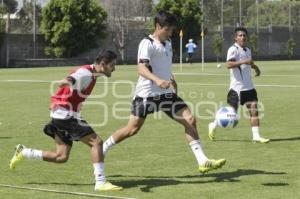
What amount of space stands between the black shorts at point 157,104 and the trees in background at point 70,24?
158 feet

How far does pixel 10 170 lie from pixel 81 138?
65.8 inches

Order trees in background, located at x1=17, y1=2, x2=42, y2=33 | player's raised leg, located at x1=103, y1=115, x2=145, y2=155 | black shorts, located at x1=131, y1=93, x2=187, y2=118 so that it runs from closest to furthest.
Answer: black shorts, located at x1=131, y1=93, x2=187, y2=118
player's raised leg, located at x1=103, y1=115, x2=145, y2=155
trees in background, located at x1=17, y1=2, x2=42, y2=33

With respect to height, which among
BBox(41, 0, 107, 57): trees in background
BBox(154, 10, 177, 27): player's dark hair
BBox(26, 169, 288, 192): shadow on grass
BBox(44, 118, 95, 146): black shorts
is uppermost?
BBox(41, 0, 107, 57): trees in background

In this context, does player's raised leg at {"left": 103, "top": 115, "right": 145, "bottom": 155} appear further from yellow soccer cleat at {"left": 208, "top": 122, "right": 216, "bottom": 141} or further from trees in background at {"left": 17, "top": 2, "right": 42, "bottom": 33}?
trees in background at {"left": 17, "top": 2, "right": 42, "bottom": 33}

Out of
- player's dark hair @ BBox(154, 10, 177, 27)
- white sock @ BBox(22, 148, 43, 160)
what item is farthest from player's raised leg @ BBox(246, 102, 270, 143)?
white sock @ BBox(22, 148, 43, 160)

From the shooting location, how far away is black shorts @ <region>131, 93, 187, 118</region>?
8594 millimetres

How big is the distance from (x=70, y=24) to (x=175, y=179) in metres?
48.6

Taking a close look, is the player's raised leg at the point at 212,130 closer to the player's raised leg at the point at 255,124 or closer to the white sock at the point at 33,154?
the player's raised leg at the point at 255,124

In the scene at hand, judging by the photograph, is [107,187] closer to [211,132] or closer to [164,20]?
[164,20]

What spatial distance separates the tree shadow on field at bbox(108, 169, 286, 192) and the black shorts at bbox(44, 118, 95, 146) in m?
0.80

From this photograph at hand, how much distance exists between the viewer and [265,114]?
1644cm

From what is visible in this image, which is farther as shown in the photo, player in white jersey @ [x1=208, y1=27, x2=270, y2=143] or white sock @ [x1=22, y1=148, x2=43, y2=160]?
player in white jersey @ [x1=208, y1=27, x2=270, y2=143]

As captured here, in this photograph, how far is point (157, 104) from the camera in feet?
28.2

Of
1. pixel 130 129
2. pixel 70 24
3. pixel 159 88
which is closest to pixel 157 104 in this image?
pixel 159 88
